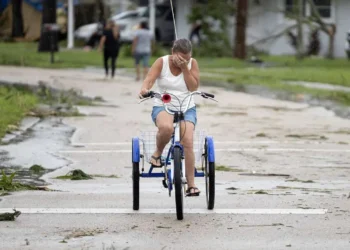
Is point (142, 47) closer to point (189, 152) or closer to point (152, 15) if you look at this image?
point (152, 15)

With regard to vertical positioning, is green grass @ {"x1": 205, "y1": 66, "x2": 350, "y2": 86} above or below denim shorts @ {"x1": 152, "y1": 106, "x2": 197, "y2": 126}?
below

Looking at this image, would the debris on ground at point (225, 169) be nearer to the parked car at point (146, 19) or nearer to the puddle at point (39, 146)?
the puddle at point (39, 146)

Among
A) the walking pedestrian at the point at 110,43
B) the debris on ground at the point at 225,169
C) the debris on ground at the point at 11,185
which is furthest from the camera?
the walking pedestrian at the point at 110,43

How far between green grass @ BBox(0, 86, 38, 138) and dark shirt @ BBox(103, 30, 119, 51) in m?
8.77

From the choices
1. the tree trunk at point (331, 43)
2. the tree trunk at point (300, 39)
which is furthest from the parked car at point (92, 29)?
the tree trunk at point (300, 39)

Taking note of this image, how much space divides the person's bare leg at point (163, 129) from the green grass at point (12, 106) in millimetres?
7371

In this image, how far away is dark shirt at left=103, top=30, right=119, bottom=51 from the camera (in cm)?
3362

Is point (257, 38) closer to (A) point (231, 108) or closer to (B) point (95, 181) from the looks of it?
(A) point (231, 108)

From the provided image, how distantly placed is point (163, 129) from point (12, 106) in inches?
454

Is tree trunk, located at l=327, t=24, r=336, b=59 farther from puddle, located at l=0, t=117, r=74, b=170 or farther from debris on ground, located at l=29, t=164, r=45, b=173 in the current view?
debris on ground, located at l=29, t=164, r=45, b=173

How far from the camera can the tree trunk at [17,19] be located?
56.8m

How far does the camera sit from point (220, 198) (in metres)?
11.1

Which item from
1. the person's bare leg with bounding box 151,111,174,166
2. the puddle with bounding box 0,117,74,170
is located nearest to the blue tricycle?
the person's bare leg with bounding box 151,111,174,166

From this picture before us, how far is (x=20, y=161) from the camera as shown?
48.3ft
